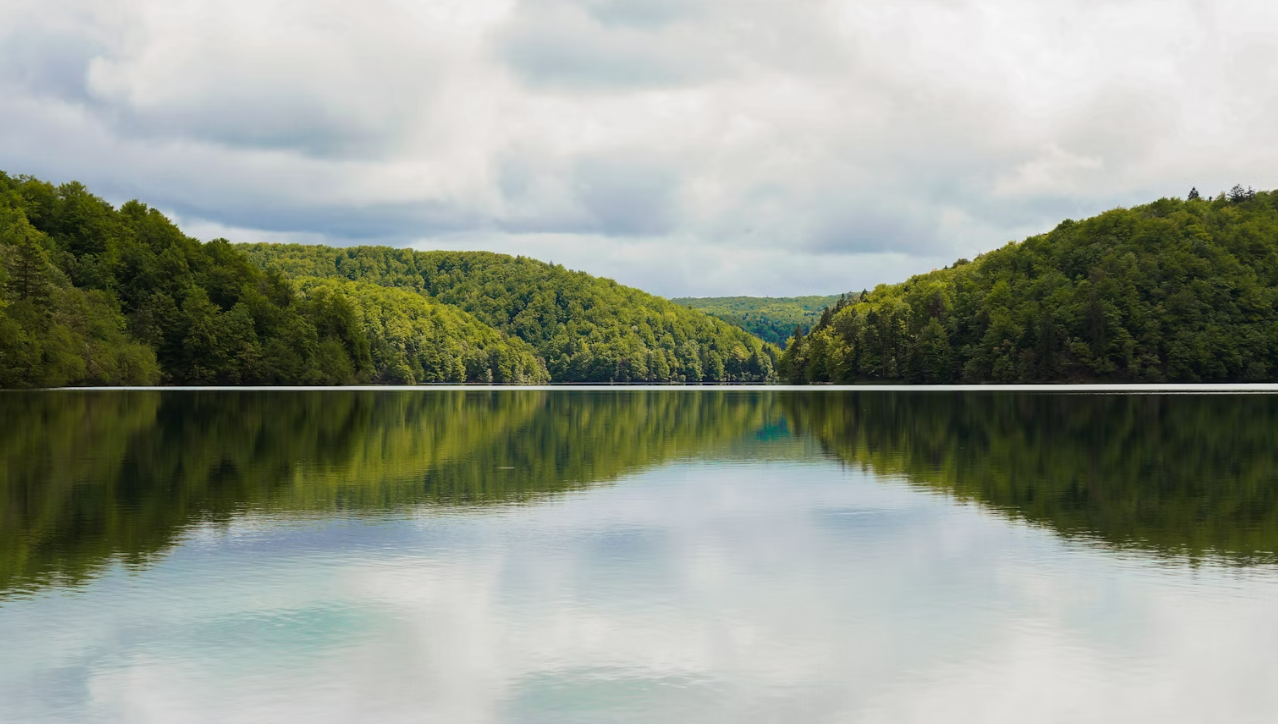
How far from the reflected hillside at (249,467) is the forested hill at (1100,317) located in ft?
406

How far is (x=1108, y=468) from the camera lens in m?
30.6

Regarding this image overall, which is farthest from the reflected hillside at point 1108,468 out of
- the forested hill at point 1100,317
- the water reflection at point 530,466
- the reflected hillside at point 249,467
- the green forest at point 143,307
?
the forested hill at point 1100,317

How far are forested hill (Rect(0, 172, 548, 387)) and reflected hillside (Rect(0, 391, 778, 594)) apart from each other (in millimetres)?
51932

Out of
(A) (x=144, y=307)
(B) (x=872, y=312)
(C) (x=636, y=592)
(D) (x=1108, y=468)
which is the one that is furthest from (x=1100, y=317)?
(C) (x=636, y=592)

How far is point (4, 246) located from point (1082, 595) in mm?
113295

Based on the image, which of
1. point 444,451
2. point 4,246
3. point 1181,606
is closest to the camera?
point 1181,606

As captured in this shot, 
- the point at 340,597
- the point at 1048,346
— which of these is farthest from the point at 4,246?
the point at 1048,346

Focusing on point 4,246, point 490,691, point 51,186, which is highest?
point 51,186

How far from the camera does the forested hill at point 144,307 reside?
10464 centimetres

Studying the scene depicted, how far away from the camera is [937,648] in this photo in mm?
11664

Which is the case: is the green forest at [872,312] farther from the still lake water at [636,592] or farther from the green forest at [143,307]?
the still lake water at [636,592]

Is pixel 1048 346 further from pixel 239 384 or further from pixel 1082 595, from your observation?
pixel 1082 595

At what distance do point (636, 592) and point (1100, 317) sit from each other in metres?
168

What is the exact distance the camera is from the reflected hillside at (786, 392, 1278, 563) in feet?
64.5
